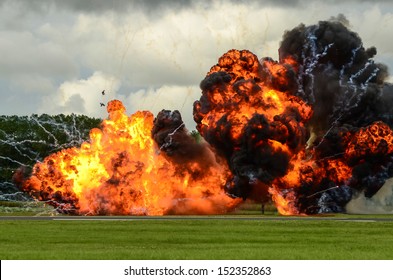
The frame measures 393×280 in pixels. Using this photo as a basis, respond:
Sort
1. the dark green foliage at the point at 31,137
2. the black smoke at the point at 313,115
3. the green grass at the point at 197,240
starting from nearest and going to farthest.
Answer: the green grass at the point at 197,240
the black smoke at the point at 313,115
the dark green foliage at the point at 31,137

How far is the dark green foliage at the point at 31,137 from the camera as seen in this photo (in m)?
123

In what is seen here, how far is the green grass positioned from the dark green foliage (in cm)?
6730

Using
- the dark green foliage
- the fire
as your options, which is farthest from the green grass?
the dark green foliage

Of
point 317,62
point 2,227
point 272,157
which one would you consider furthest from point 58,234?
point 317,62

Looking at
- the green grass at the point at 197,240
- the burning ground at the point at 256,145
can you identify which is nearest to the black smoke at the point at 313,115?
the burning ground at the point at 256,145

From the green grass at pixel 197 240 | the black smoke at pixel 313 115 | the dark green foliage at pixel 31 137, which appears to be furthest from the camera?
the dark green foliage at pixel 31 137

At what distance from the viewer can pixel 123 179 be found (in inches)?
Result: 3305

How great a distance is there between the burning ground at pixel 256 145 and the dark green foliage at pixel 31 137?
108 ft

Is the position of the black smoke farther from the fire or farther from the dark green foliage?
the dark green foliage

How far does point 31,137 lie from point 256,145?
2495 inches

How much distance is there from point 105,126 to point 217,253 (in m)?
57.5

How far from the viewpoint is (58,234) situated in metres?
45.5

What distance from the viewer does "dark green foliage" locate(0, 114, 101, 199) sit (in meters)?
123

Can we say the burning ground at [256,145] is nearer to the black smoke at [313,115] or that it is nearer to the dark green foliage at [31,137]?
the black smoke at [313,115]
